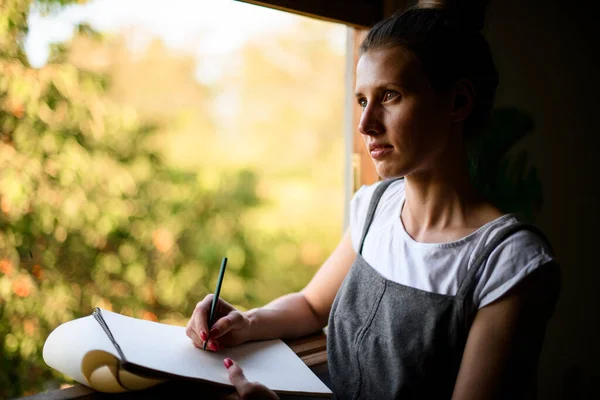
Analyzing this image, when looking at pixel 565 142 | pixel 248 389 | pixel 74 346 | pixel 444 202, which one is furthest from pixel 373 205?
pixel 565 142

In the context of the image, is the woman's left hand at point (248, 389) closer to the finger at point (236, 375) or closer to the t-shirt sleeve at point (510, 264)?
the finger at point (236, 375)

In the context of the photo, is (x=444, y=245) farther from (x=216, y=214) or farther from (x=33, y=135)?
(x=216, y=214)

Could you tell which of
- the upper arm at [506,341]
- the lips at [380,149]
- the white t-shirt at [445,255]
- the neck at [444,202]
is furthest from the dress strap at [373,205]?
the upper arm at [506,341]

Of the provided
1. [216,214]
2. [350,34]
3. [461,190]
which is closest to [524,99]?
[350,34]

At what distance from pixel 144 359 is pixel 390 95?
2.15 feet

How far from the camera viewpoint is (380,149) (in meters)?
1.00

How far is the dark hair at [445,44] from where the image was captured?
97 cm

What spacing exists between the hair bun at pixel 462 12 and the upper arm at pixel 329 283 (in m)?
0.54

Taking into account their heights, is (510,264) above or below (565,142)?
below

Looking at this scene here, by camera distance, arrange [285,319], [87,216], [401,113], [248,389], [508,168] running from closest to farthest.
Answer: [248,389]
[401,113]
[285,319]
[508,168]
[87,216]

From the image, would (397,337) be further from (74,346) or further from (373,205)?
(74,346)

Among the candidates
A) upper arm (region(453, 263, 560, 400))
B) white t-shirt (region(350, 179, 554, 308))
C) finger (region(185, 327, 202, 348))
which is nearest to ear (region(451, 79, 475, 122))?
white t-shirt (region(350, 179, 554, 308))

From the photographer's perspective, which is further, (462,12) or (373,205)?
(373,205)

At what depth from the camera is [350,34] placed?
4.94ft
